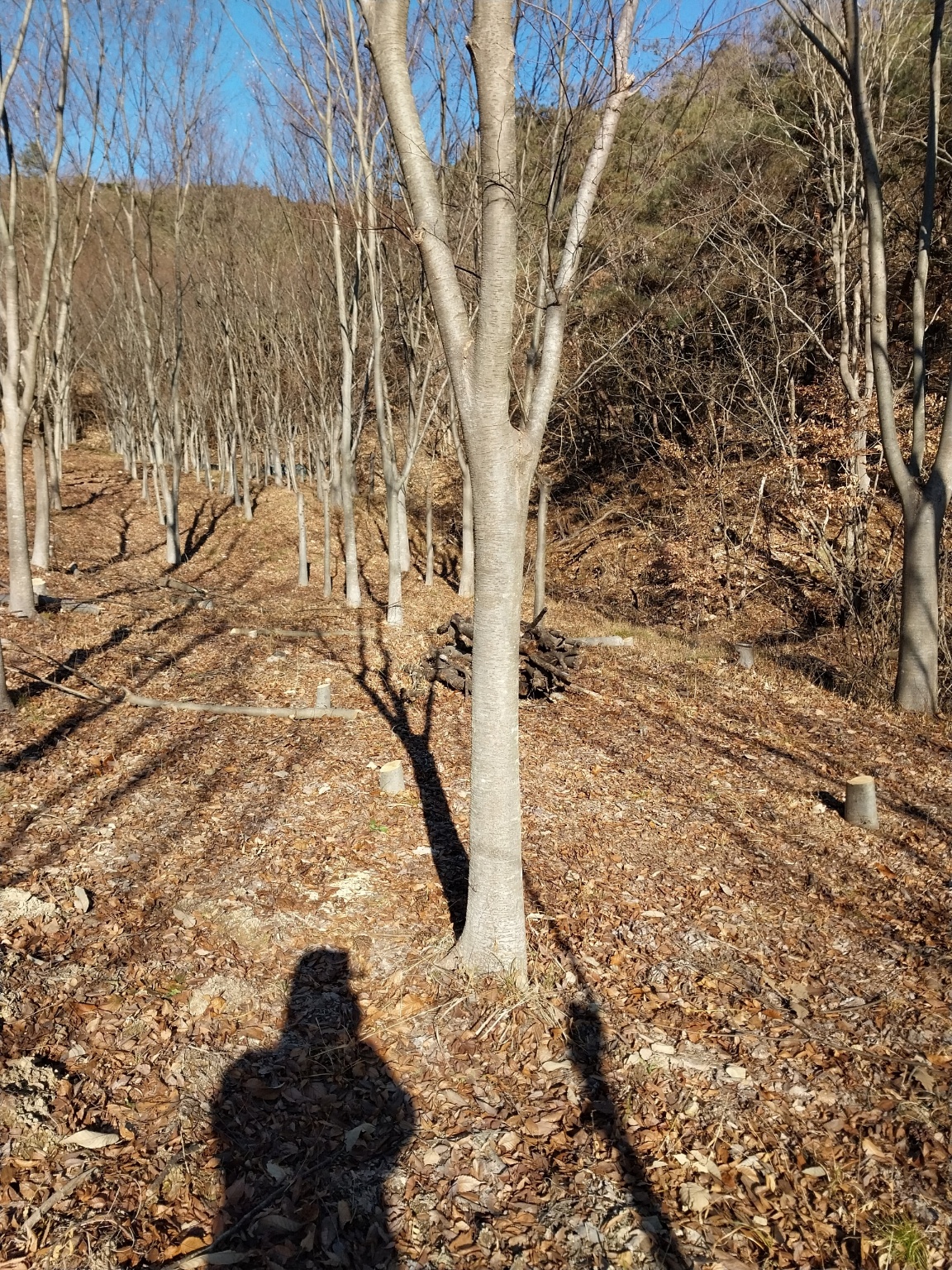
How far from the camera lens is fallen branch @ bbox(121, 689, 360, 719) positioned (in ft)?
25.5

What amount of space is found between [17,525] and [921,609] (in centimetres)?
1033

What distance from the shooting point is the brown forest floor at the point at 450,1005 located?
9.11 ft

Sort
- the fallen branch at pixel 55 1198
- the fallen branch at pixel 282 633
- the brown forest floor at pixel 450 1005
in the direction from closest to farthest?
the fallen branch at pixel 55 1198 → the brown forest floor at pixel 450 1005 → the fallen branch at pixel 282 633

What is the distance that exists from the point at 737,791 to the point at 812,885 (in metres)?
1.53

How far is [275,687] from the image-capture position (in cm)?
873

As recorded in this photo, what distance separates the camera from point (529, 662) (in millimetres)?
8781

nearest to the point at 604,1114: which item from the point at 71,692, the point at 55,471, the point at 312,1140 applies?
the point at 312,1140

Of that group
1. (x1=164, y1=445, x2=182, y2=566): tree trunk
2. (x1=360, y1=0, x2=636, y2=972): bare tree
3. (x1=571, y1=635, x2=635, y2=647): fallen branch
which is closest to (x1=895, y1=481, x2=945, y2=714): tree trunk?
(x1=571, y1=635, x2=635, y2=647): fallen branch

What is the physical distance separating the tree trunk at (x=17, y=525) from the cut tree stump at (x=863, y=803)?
8.92 metres

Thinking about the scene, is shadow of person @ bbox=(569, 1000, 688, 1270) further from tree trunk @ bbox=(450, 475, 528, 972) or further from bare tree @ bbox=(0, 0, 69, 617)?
bare tree @ bbox=(0, 0, 69, 617)

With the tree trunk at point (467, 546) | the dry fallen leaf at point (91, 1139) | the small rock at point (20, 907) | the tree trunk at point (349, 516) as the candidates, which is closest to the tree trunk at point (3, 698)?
the small rock at point (20, 907)

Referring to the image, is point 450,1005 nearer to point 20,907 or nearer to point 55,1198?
point 55,1198

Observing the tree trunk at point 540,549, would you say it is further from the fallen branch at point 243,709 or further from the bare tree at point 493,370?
the bare tree at point 493,370

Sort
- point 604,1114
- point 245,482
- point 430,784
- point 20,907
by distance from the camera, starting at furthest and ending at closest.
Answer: point 245,482 < point 430,784 < point 20,907 < point 604,1114
